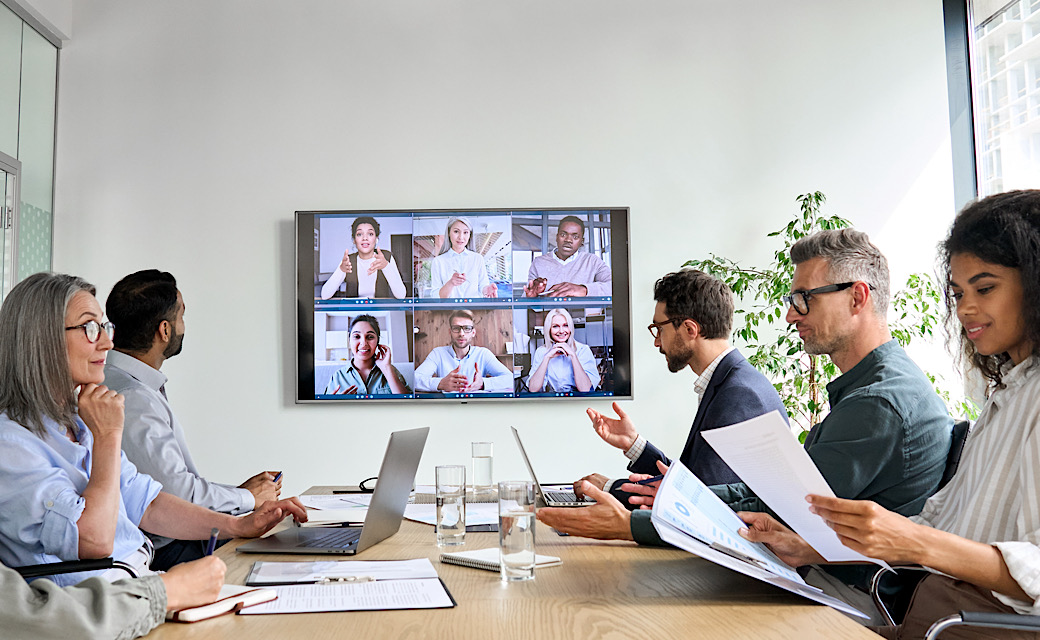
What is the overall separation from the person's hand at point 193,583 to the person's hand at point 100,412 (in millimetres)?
462

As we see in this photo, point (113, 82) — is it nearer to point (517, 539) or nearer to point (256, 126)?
point (256, 126)

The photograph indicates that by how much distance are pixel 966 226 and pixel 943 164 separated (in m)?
3.00

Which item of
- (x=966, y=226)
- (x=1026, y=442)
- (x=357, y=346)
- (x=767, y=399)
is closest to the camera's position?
(x=1026, y=442)

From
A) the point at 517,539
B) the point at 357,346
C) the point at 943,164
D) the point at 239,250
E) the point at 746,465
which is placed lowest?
the point at 517,539

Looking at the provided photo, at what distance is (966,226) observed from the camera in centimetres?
158

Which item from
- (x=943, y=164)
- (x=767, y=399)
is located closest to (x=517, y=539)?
(x=767, y=399)

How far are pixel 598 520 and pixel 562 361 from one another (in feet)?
7.84

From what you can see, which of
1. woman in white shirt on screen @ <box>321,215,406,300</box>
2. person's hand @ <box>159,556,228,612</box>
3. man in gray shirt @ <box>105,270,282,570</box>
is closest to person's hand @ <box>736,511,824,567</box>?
person's hand @ <box>159,556,228,612</box>

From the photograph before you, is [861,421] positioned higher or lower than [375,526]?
higher

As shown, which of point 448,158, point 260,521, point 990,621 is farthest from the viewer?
point 448,158

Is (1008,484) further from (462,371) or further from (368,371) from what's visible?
(368,371)

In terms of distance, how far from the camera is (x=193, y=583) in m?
1.24

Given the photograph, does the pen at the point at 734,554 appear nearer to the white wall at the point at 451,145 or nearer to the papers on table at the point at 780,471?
the papers on table at the point at 780,471

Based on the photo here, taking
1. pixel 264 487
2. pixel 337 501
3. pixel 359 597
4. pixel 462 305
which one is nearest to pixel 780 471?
pixel 359 597
